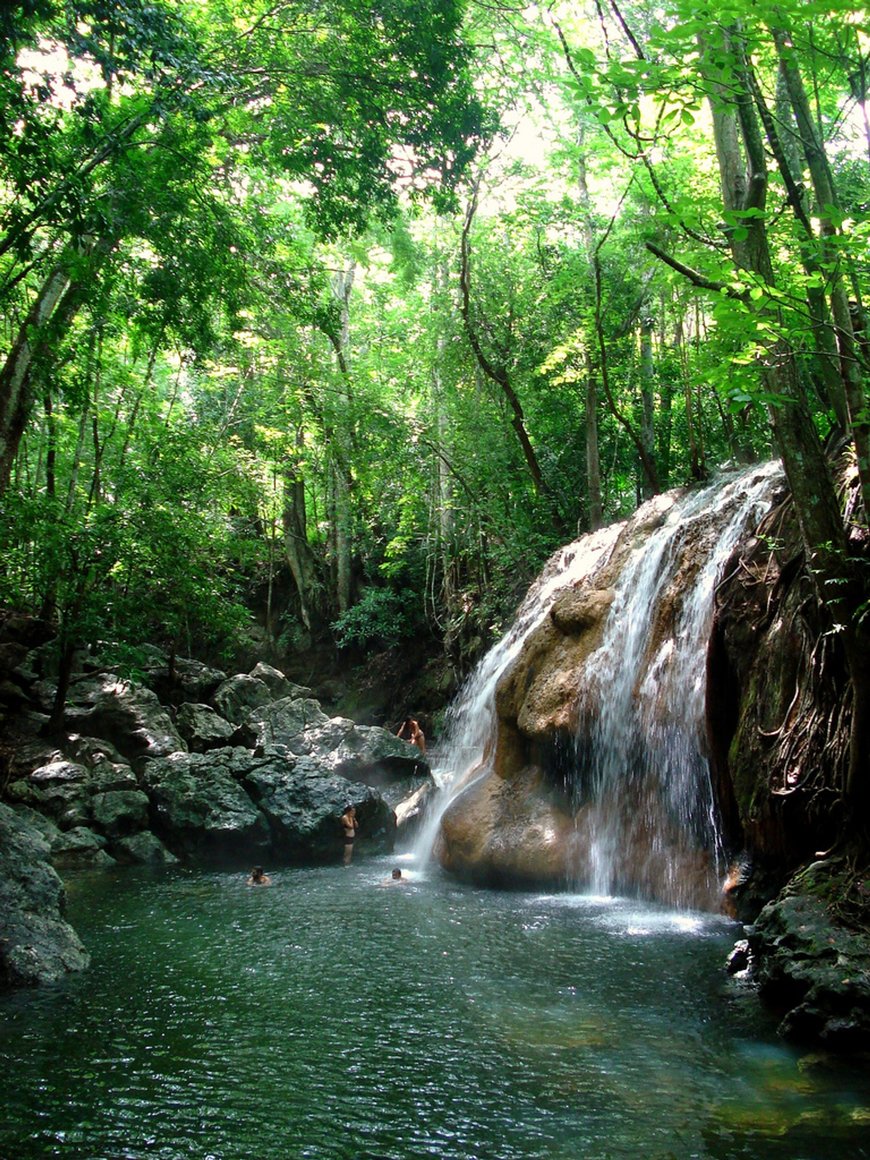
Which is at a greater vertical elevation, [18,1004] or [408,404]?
[408,404]

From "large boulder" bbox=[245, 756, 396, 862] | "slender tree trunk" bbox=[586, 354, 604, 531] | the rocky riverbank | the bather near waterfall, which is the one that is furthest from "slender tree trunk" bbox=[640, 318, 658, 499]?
"large boulder" bbox=[245, 756, 396, 862]

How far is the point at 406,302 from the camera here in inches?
1156

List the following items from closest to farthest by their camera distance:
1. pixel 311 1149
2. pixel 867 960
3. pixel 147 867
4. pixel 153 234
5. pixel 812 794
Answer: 1. pixel 311 1149
2. pixel 867 960
3. pixel 812 794
4. pixel 153 234
5. pixel 147 867

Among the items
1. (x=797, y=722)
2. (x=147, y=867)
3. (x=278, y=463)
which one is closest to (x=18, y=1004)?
(x=147, y=867)

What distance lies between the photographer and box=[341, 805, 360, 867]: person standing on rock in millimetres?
12549

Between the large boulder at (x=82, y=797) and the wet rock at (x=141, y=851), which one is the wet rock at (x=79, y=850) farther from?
the large boulder at (x=82, y=797)

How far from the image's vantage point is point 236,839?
488 inches

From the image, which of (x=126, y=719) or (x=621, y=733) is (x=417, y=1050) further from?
(x=126, y=719)

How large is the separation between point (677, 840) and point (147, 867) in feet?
24.4

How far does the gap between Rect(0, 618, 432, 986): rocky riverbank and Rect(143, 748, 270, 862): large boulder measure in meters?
0.02

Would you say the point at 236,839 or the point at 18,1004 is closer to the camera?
the point at 18,1004

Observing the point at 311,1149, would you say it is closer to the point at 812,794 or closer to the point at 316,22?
the point at 812,794

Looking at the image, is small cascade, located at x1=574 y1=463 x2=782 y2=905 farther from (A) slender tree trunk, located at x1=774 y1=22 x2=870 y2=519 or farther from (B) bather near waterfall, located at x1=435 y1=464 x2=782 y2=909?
(A) slender tree trunk, located at x1=774 y1=22 x2=870 y2=519

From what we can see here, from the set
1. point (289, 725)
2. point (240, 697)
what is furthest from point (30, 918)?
point (240, 697)
